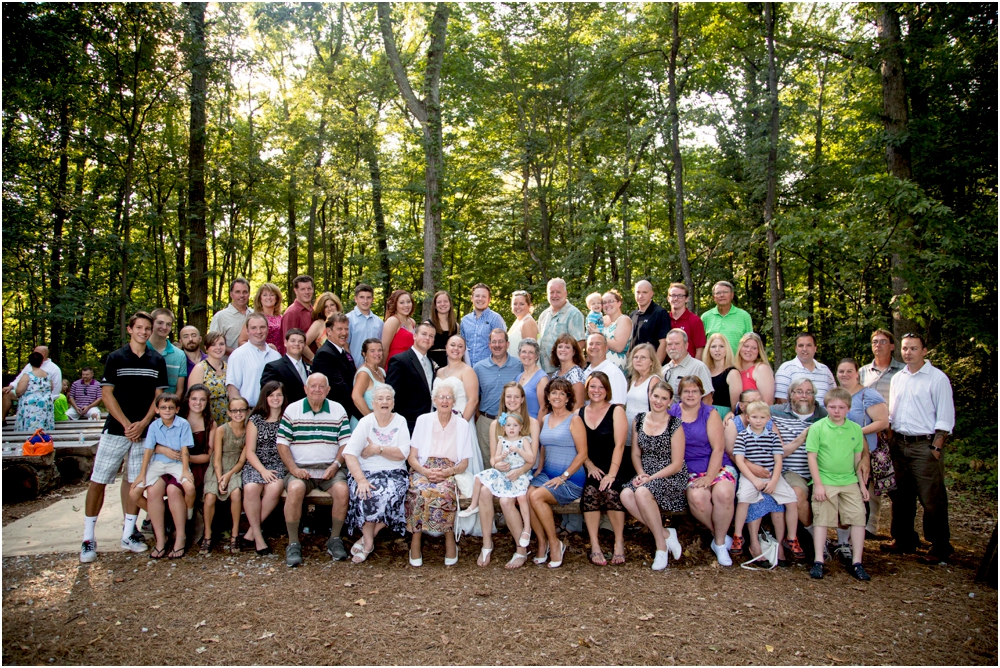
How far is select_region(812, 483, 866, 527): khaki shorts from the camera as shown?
4371mm

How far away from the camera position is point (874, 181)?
7.83 metres

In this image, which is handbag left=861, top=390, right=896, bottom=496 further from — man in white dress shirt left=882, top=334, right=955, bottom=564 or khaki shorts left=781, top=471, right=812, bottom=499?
khaki shorts left=781, top=471, right=812, bottom=499

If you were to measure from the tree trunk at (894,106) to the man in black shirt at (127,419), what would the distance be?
9.16 metres

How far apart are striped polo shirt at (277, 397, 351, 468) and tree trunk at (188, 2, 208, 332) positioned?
24.3 ft

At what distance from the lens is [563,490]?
14.9 feet

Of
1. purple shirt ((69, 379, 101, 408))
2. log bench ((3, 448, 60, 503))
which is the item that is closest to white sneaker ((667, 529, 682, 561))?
log bench ((3, 448, 60, 503))

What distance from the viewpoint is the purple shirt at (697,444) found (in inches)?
180

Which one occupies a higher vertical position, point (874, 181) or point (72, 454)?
point (874, 181)

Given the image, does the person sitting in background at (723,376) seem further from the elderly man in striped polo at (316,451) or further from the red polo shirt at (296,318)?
the red polo shirt at (296,318)

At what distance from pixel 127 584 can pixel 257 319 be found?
2.18 metres

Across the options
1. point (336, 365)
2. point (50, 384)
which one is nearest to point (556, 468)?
point (336, 365)

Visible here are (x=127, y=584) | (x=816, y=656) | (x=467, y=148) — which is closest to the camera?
Answer: (x=816, y=656)

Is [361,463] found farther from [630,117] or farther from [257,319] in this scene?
[630,117]

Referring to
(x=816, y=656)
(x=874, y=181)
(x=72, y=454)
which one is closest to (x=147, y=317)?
(x=72, y=454)
